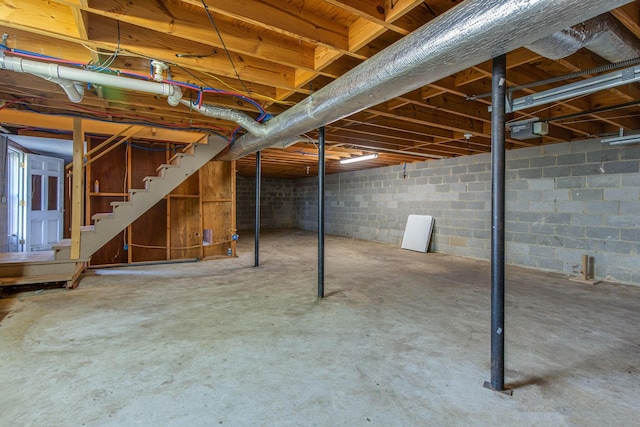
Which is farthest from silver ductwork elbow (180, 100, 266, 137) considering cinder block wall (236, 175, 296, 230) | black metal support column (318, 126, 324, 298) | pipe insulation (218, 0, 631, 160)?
cinder block wall (236, 175, 296, 230)

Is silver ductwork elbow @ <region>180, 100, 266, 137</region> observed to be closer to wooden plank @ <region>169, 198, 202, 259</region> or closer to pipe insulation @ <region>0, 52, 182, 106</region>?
pipe insulation @ <region>0, 52, 182, 106</region>

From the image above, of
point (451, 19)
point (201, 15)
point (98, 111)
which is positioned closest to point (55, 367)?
point (201, 15)

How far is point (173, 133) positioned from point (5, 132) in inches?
83.4

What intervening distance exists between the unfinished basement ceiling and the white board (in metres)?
2.95

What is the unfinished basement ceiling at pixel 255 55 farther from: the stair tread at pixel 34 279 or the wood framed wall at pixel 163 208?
the stair tread at pixel 34 279

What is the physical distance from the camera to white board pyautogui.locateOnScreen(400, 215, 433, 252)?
667cm

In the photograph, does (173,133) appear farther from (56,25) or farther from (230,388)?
(230,388)

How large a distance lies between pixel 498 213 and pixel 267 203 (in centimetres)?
1000

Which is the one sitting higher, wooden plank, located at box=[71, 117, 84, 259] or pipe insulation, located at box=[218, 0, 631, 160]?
pipe insulation, located at box=[218, 0, 631, 160]

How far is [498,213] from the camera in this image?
1716mm

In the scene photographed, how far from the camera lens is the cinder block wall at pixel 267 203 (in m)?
10.8

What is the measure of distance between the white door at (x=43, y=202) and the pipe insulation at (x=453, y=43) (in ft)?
18.9

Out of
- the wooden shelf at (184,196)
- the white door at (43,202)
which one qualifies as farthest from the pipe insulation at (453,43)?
the white door at (43,202)

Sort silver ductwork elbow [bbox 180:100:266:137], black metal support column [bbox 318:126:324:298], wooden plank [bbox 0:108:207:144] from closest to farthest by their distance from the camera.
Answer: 1. silver ductwork elbow [bbox 180:100:266:137]
2. black metal support column [bbox 318:126:324:298]
3. wooden plank [bbox 0:108:207:144]
